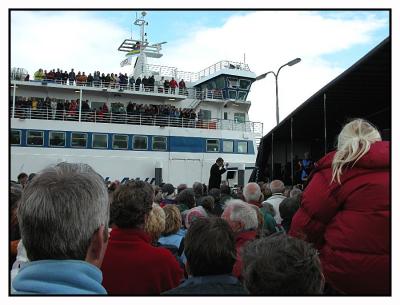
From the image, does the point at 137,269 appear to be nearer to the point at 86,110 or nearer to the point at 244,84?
the point at 86,110

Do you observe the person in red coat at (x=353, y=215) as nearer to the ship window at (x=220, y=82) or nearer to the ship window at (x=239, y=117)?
the ship window at (x=220, y=82)

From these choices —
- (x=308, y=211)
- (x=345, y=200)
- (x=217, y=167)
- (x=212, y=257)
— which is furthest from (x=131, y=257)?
(x=217, y=167)

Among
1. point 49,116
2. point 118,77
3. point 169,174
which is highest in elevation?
point 118,77

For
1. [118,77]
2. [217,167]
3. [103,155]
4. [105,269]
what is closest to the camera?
[105,269]

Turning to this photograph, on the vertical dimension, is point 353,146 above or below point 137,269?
above

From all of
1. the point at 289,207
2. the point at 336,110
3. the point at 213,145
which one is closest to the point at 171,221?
the point at 289,207

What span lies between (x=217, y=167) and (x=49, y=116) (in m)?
15.9

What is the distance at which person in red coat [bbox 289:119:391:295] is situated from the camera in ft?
7.25

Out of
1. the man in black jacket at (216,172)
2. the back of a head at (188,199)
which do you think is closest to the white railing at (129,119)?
the man in black jacket at (216,172)

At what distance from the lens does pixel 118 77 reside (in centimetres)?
2608

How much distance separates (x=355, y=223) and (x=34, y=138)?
22.2m

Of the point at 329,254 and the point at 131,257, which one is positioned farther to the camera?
the point at 131,257

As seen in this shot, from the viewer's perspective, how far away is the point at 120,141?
78.6 ft

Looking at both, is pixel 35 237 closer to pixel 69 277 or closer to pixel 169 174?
pixel 69 277
